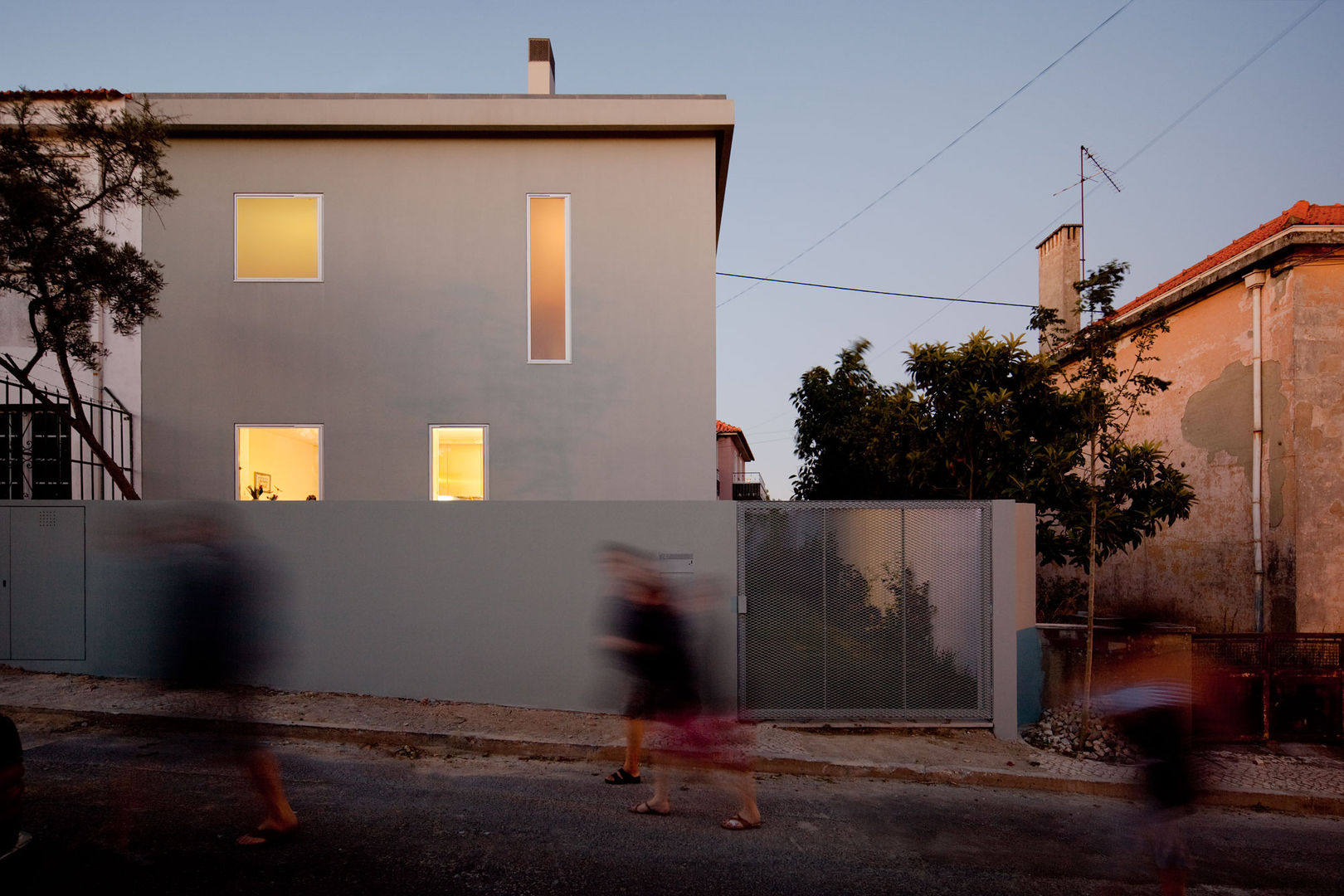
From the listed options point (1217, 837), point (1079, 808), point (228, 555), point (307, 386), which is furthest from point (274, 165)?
point (1217, 837)

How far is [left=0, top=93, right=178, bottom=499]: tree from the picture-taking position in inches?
316

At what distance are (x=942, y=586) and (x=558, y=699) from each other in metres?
4.00

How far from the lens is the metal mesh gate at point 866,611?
24.8ft

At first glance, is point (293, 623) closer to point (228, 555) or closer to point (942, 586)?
point (228, 555)

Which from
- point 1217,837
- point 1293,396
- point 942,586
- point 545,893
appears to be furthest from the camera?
point 1293,396

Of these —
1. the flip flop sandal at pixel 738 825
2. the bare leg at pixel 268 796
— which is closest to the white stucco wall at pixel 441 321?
the flip flop sandal at pixel 738 825

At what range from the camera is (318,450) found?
10.4 meters

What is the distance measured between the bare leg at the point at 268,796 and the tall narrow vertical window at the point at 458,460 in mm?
5913

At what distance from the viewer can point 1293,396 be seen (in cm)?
1005

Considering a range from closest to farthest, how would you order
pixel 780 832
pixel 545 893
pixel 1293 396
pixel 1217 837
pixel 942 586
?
pixel 545 893, pixel 780 832, pixel 1217 837, pixel 942 586, pixel 1293 396

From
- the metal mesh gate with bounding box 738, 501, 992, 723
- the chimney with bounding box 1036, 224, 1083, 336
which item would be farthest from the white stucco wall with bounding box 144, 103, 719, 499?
the chimney with bounding box 1036, 224, 1083, 336

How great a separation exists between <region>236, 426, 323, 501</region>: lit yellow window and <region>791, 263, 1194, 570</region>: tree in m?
7.36

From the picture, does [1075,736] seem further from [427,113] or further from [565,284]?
[427,113]

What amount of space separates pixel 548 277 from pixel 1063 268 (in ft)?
36.8
